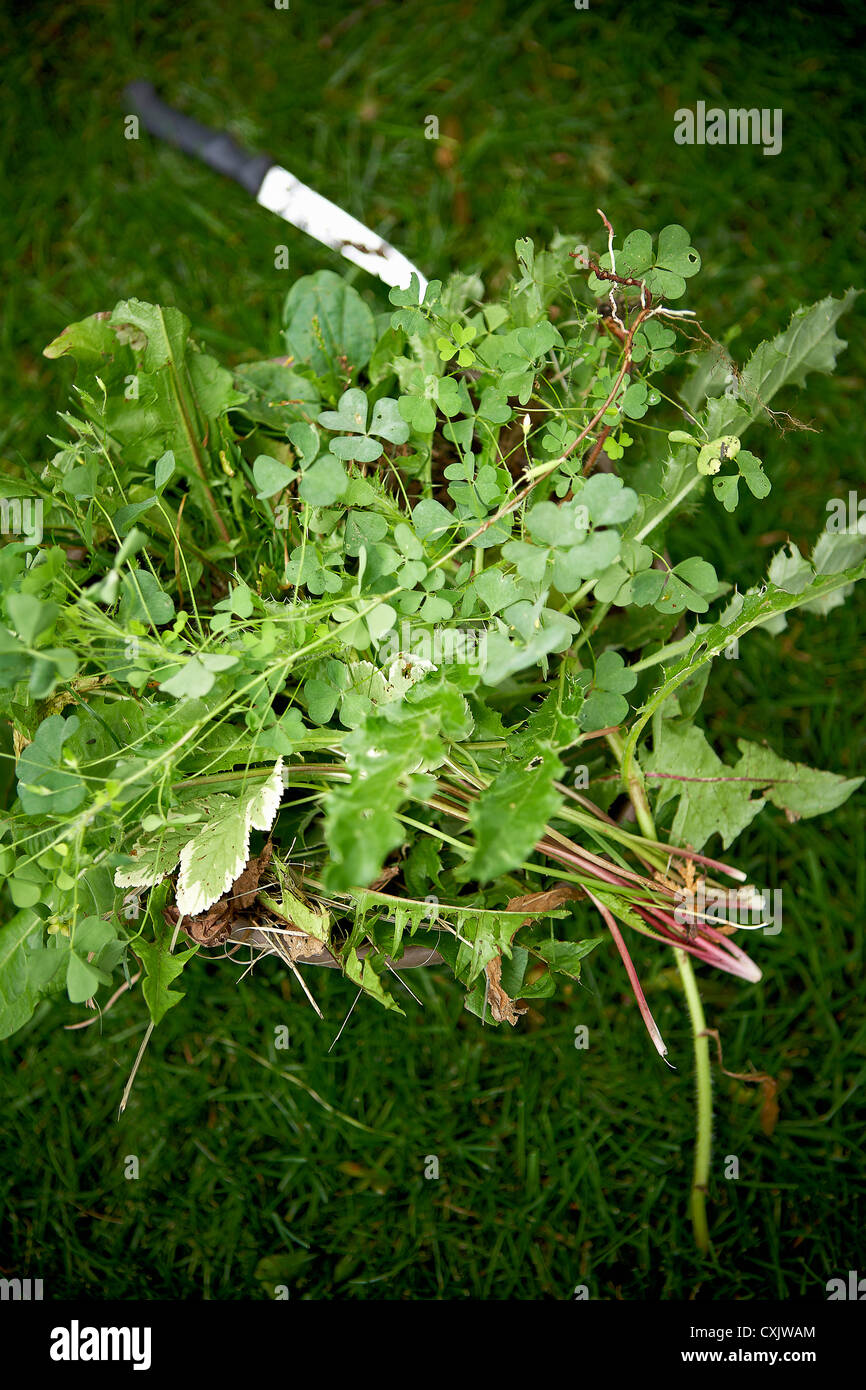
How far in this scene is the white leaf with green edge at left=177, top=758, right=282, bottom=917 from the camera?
731 millimetres

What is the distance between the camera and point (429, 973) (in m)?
1.20

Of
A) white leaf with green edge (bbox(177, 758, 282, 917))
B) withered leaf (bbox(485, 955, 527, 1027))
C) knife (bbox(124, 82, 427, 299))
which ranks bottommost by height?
withered leaf (bbox(485, 955, 527, 1027))

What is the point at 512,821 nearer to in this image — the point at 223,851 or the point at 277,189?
the point at 223,851

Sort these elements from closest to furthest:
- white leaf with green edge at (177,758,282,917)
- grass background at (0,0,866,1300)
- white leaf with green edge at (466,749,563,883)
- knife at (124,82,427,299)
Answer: white leaf with green edge at (466,749,563,883) < white leaf with green edge at (177,758,282,917) < knife at (124,82,427,299) < grass background at (0,0,866,1300)

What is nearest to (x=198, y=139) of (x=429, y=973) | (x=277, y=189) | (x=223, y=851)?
(x=277, y=189)

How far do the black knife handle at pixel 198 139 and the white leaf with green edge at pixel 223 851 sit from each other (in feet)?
2.83

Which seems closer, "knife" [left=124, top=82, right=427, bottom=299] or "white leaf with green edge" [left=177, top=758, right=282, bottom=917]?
"white leaf with green edge" [left=177, top=758, right=282, bottom=917]

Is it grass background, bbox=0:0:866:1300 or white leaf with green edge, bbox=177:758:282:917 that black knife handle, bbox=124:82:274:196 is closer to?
grass background, bbox=0:0:866:1300

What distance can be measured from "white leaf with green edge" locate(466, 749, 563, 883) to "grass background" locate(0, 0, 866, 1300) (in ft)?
2.18

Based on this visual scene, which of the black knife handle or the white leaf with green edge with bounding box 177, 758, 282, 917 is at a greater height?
the black knife handle

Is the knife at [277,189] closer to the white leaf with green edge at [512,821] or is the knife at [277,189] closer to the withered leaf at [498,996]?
the white leaf with green edge at [512,821]

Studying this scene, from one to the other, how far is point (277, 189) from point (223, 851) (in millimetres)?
756

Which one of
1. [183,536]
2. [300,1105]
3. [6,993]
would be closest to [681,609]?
[183,536]

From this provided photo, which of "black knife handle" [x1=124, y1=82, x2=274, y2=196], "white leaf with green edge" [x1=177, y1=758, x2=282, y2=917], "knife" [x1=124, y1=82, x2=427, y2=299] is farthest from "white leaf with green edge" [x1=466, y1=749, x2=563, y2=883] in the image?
"black knife handle" [x1=124, y1=82, x2=274, y2=196]
